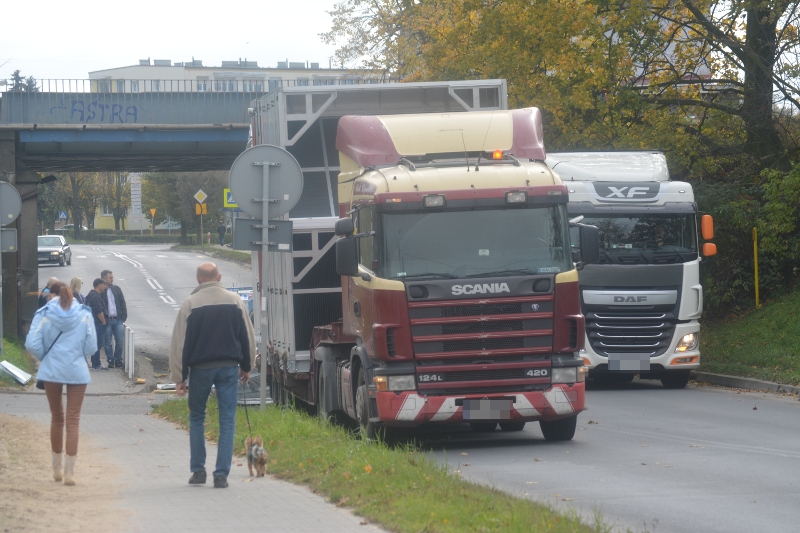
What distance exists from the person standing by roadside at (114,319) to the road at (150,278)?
1.26 meters

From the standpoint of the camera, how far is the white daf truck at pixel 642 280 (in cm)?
1612

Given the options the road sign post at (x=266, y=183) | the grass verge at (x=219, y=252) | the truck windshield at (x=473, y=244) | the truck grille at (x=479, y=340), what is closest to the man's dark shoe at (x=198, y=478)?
the truck grille at (x=479, y=340)

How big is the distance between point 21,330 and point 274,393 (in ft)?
53.2

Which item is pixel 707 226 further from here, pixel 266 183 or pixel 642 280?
Result: pixel 266 183

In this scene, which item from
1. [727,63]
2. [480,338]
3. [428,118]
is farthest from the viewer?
[727,63]

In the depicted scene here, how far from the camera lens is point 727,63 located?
77.0 feet

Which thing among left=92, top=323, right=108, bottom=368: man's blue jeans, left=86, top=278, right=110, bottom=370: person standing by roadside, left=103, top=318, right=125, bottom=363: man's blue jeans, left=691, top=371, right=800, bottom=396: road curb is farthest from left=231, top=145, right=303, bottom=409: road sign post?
left=103, top=318, right=125, bottom=363: man's blue jeans

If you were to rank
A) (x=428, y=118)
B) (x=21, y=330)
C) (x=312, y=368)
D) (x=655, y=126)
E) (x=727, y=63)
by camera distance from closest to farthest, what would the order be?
(x=428, y=118) < (x=312, y=368) < (x=655, y=126) < (x=727, y=63) < (x=21, y=330)

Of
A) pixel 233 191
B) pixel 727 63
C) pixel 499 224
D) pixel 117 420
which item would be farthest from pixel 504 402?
pixel 727 63

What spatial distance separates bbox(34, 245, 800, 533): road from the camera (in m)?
7.45

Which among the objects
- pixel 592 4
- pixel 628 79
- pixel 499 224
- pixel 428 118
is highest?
pixel 592 4

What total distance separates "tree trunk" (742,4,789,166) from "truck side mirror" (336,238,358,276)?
1327 centimetres

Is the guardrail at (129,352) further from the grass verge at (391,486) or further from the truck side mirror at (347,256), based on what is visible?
the truck side mirror at (347,256)

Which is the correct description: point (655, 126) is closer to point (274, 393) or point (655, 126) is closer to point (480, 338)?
point (274, 393)
